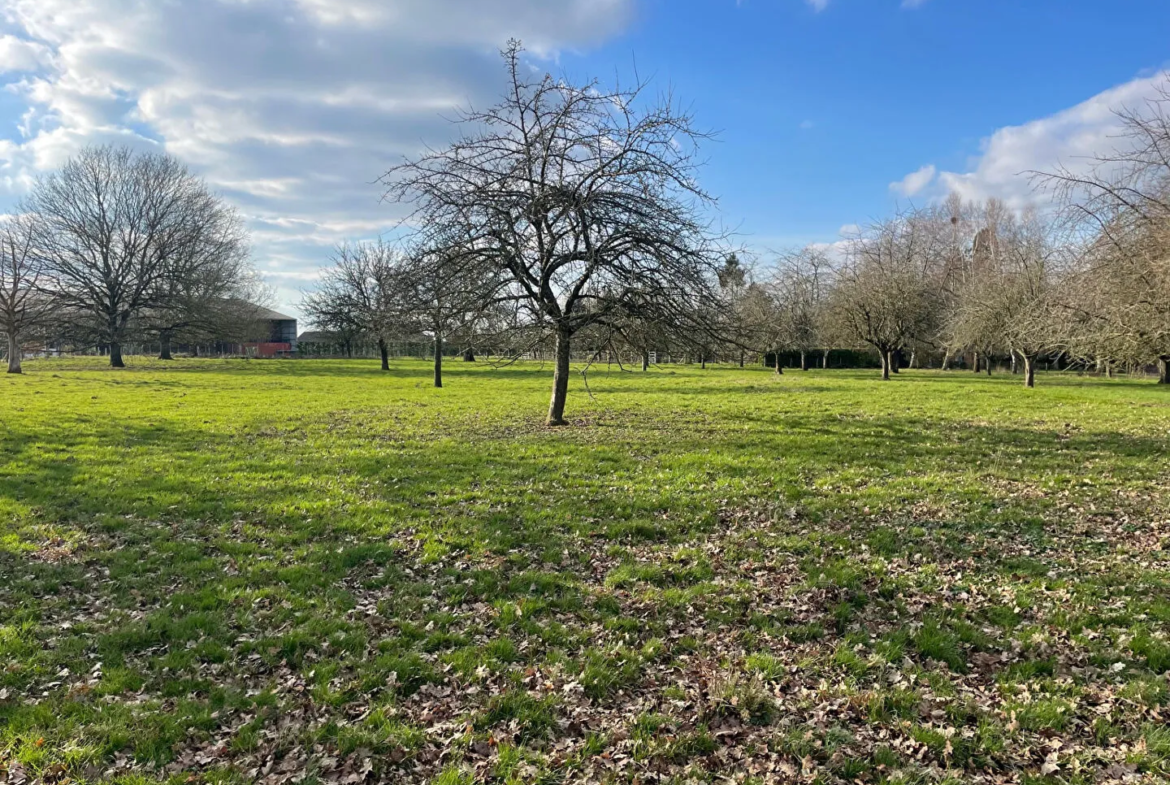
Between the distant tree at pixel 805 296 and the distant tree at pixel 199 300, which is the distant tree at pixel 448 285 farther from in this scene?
the distant tree at pixel 199 300

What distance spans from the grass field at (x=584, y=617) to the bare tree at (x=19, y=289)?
28846 mm

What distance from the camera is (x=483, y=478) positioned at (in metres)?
9.90

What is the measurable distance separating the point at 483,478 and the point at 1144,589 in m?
8.11

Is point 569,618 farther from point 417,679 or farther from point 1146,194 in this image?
point 1146,194

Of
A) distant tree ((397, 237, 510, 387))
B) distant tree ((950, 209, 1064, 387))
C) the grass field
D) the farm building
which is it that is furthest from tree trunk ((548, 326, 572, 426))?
the farm building

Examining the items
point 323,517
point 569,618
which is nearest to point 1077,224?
point 569,618

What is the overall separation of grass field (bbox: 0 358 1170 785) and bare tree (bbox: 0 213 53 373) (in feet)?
94.6

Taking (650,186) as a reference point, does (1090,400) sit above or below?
below

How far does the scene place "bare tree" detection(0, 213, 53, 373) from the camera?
105 ft

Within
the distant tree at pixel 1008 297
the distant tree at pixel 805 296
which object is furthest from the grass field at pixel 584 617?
the distant tree at pixel 805 296

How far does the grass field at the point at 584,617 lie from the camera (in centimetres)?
359

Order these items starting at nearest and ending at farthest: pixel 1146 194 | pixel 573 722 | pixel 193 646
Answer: pixel 573 722 < pixel 193 646 < pixel 1146 194

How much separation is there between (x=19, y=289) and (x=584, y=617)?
44.4 m

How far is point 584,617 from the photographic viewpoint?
5238 millimetres
